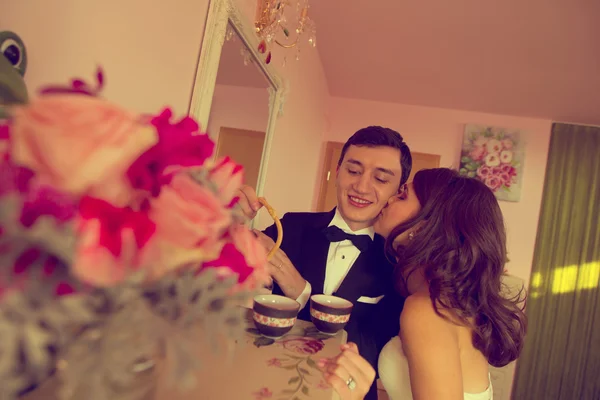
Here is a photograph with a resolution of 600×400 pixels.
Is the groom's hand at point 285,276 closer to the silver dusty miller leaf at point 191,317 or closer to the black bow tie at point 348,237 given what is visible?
the black bow tie at point 348,237

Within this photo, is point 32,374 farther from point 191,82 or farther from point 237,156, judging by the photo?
point 237,156

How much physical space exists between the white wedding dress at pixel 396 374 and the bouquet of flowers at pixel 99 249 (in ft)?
3.15

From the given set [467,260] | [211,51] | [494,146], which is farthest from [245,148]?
[494,146]

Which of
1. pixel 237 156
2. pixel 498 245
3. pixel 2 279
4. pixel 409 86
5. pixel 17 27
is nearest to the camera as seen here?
pixel 2 279

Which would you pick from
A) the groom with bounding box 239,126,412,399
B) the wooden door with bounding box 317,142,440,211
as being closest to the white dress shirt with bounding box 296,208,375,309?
the groom with bounding box 239,126,412,399

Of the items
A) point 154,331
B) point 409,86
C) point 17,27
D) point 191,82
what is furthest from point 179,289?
point 409,86

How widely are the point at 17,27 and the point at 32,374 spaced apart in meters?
0.61

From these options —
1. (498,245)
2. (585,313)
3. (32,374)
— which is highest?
(498,245)

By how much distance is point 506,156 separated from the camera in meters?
3.51

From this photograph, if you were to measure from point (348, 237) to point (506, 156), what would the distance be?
288 centimetres

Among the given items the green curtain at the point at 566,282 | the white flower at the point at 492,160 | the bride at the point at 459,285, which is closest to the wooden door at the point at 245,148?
the bride at the point at 459,285

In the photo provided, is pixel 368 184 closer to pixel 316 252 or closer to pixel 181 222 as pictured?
pixel 316 252

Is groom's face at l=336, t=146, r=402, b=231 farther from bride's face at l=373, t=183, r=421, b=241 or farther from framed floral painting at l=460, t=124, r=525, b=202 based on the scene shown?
framed floral painting at l=460, t=124, r=525, b=202

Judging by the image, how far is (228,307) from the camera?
33cm
